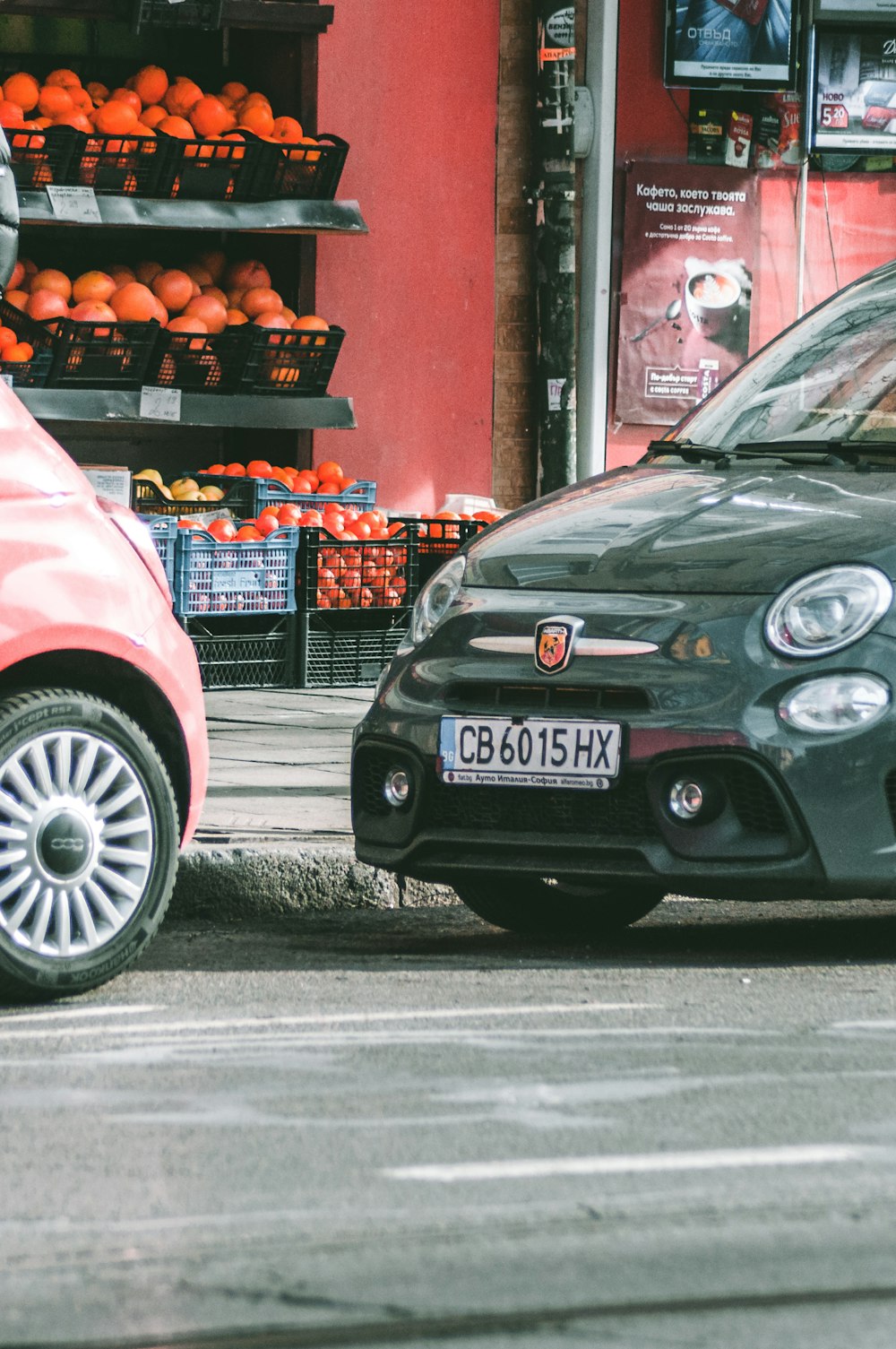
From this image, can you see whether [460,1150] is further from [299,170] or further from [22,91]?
[22,91]

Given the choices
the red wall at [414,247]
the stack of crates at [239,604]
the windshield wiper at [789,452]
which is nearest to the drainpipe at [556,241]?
the red wall at [414,247]

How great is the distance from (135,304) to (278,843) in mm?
5158

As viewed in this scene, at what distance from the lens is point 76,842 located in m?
4.70

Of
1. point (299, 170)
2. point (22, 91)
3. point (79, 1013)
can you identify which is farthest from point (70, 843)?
point (22, 91)

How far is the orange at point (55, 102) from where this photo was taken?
10883 mm

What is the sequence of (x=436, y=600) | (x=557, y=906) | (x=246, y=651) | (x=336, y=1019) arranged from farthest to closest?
(x=246, y=651)
(x=557, y=906)
(x=436, y=600)
(x=336, y=1019)

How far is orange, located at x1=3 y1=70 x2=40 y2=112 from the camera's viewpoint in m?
10.9

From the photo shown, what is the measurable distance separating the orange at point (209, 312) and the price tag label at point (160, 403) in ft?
1.91

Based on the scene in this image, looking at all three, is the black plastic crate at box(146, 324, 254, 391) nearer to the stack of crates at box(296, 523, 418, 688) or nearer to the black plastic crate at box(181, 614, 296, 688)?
the stack of crates at box(296, 523, 418, 688)

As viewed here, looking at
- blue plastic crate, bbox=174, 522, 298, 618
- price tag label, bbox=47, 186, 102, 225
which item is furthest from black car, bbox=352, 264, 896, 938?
price tag label, bbox=47, 186, 102, 225

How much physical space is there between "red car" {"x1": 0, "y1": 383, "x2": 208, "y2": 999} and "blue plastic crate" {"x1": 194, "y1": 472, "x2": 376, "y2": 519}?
5576 mm

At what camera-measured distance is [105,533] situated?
4.94m

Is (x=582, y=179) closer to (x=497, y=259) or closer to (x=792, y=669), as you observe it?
(x=497, y=259)

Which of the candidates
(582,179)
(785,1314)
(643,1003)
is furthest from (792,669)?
(582,179)
